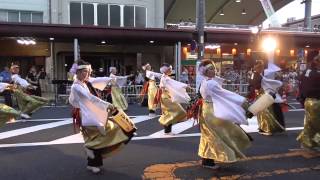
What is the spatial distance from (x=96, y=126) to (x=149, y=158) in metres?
1.48

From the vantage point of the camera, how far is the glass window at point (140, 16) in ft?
97.6

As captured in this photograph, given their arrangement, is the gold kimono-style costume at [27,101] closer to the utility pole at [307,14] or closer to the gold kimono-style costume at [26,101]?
the gold kimono-style costume at [26,101]

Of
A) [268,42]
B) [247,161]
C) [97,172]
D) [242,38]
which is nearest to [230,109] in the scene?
[247,161]

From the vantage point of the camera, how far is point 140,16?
29.8 meters

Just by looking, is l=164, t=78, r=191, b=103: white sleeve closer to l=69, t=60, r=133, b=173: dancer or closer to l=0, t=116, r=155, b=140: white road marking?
l=0, t=116, r=155, b=140: white road marking

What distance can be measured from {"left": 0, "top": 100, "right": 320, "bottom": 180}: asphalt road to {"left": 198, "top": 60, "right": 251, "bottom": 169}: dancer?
310 millimetres

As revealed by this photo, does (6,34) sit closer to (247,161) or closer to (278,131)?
(278,131)

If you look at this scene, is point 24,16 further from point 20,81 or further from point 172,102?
point 172,102

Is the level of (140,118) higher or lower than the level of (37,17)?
lower

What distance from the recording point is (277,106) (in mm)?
10180

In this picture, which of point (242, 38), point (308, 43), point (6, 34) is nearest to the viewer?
point (6, 34)

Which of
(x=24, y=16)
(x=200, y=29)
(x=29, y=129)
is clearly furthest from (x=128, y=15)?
(x=29, y=129)

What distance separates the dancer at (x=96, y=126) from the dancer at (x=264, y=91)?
440 centimetres

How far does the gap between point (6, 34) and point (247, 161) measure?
686 inches
